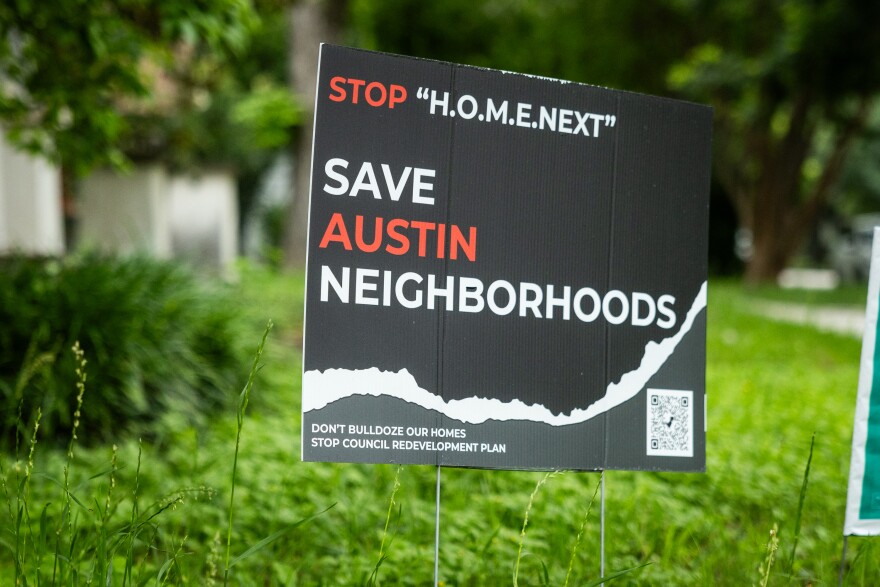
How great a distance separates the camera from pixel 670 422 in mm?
2438

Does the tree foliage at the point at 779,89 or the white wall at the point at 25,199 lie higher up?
the tree foliage at the point at 779,89

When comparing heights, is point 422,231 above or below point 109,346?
above

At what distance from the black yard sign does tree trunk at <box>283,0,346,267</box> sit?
11795 millimetres

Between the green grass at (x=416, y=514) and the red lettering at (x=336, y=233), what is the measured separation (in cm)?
59

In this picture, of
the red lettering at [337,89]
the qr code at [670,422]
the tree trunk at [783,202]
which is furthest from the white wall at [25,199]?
the tree trunk at [783,202]

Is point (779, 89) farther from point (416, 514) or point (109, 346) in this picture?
point (416, 514)

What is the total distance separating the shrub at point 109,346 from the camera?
4293 mm

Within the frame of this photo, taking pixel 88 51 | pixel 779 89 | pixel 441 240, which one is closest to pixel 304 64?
pixel 779 89

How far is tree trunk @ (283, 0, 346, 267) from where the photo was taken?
14.1m

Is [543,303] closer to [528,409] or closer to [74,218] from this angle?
[528,409]

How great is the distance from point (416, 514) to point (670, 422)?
126 centimetres

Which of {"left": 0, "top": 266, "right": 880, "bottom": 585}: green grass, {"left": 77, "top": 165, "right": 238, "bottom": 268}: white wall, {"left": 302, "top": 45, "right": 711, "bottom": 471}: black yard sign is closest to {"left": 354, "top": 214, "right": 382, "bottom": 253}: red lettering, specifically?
{"left": 302, "top": 45, "right": 711, "bottom": 471}: black yard sign

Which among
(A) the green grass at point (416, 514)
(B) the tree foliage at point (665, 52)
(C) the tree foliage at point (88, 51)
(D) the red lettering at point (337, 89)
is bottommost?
(A) the green grass at point (416, 514)

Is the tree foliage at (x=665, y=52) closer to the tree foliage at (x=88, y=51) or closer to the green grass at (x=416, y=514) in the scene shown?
the green grass at (x=416, y=514)
